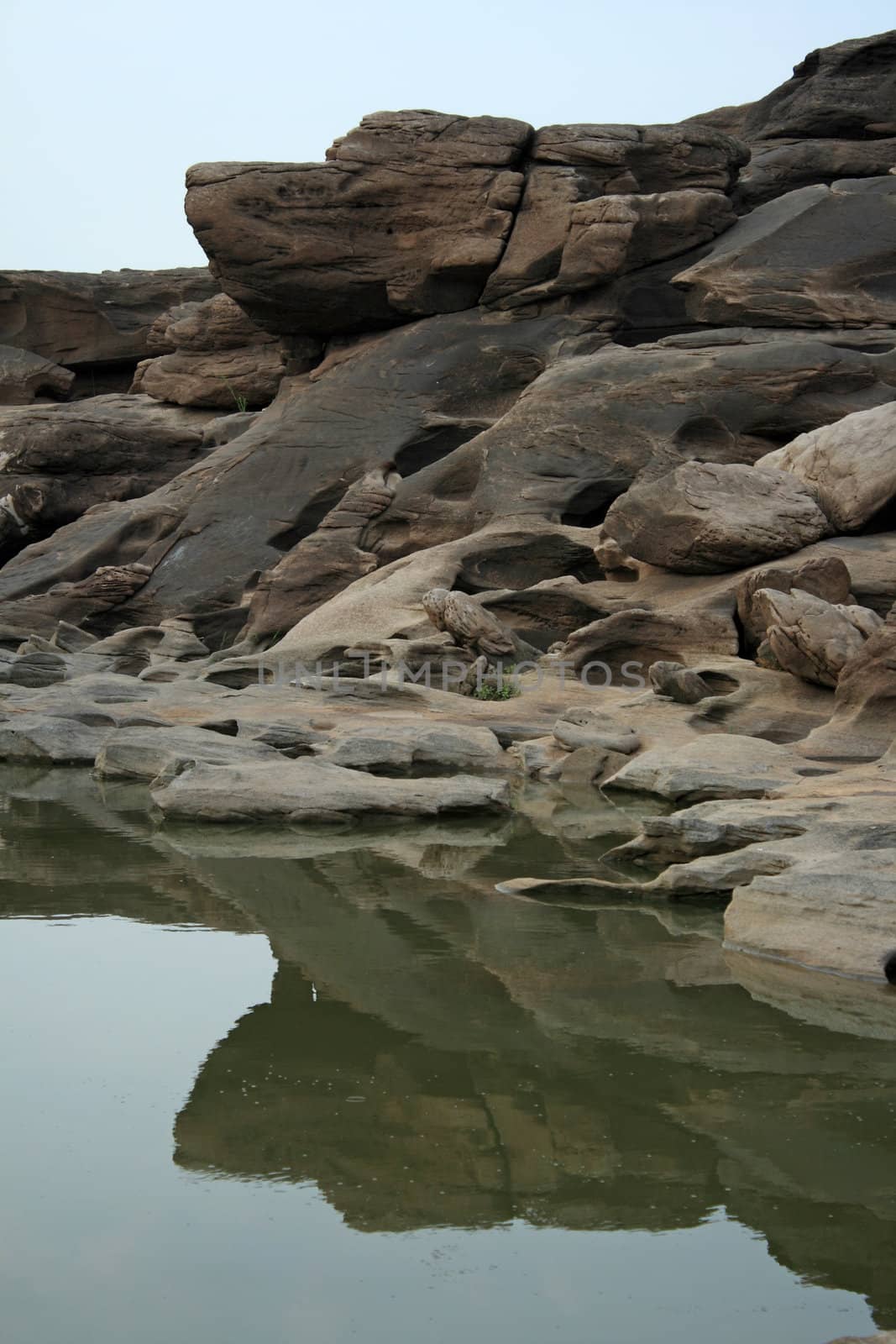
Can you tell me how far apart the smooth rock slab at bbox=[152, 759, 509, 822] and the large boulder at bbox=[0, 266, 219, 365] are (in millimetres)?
23554

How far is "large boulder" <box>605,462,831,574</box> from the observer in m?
13.3

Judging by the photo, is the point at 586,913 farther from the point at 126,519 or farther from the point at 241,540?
the point at 126,519

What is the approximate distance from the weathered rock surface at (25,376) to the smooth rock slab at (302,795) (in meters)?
22.5

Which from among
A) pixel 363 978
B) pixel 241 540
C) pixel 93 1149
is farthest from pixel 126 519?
pixel 93 1149

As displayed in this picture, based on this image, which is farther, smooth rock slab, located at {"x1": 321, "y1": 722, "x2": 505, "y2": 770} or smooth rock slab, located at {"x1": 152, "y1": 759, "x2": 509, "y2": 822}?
smooth rock slab, located at {"x1": 321, "y1": 722, "x2": 505, "y2": 770}

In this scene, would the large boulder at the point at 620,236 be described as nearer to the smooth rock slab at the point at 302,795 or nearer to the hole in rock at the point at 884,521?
the hole in rock at the point at 884,521

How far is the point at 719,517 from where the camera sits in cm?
1330

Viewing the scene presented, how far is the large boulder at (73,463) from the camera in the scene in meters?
23.5

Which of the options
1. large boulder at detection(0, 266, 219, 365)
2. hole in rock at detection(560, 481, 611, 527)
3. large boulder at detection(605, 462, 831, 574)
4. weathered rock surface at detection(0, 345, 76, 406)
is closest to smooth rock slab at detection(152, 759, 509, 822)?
large boulder at detection(605, 462, 831, 574)

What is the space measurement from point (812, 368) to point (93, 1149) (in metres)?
14.5

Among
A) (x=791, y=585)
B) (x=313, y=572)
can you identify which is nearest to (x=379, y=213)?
(x=313, y=572)

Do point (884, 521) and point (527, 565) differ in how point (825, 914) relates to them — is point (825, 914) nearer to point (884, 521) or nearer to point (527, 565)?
point (884, 521)

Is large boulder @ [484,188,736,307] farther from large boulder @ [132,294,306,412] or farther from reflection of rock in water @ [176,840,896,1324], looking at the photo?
reflection of rock in water @ [176,840,896,1324]

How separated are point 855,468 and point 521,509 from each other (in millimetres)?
4641
